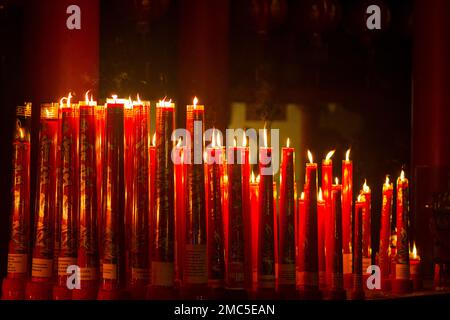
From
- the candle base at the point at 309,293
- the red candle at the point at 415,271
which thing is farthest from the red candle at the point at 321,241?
the red candle at the point at 415,271

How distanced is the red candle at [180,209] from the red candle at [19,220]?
0.95 ft

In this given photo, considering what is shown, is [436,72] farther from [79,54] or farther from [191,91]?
[79,54]

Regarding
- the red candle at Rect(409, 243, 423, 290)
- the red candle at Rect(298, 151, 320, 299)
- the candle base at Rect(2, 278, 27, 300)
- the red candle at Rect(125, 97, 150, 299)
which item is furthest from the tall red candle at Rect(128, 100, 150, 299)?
the red candle at Rect(409, 243, 423, 290)

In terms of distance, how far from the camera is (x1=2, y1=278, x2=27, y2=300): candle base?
1.47 meters

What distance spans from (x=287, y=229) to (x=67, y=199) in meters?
0.42

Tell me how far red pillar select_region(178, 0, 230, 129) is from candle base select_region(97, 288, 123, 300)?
135 centimetres

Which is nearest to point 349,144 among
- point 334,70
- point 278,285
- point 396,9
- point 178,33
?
point 334,70

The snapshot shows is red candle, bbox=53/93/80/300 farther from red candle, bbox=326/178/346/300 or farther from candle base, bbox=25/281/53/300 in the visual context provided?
red candle, bbox=326/178/346/300

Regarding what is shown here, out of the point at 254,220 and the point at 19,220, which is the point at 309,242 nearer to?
the point at 254,220

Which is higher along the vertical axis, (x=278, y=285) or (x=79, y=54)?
(x=79, y=54)

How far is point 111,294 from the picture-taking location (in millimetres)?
1385

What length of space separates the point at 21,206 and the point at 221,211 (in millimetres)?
390

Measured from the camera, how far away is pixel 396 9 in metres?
3.35

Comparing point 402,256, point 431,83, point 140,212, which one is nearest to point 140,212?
point 140,212
